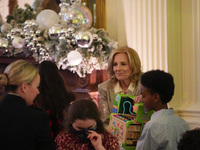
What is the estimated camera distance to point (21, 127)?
1.33 meters

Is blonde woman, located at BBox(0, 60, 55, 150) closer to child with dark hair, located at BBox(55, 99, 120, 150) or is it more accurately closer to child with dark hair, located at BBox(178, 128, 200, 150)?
child with dark hair, located at BBox(55, 99, 120, 150)

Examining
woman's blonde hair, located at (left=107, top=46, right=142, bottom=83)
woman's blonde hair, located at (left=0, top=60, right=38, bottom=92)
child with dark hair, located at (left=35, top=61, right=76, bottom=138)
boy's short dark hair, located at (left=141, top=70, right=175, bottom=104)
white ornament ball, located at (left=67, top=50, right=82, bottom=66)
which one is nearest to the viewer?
woman's blonde hair, located at (left=0, top=60, right=38, bottom=92)

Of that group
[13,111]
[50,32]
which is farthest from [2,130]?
[50,32]

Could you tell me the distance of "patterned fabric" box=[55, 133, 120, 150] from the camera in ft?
5.25

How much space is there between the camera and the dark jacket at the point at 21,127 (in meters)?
1.32

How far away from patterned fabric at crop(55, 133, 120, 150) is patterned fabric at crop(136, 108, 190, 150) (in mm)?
210

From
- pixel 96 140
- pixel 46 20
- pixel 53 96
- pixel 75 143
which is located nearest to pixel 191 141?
pixel 96 140

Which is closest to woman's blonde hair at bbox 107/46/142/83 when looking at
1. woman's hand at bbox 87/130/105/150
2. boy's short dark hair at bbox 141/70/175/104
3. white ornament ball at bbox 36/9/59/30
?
boy's short dark hair at bbox 141/70/175/104

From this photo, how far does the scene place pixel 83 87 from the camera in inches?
144

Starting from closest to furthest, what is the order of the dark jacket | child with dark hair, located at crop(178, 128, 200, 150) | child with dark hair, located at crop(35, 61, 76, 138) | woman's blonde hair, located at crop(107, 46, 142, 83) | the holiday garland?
child with dark hair, located at crop(178, 128, 200, 150), the dark jacket, child with dark hair, located at crop(35, 61, 76, 138), woman's blonde hair, located at crop(107, 46, 142, 83), the holiday garland

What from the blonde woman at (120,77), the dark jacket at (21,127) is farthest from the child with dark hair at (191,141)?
the blonde woman at (120,77)

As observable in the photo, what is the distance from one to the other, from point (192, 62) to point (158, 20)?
68cm

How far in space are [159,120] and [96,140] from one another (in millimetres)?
427

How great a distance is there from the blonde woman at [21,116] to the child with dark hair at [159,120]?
0.62 m
